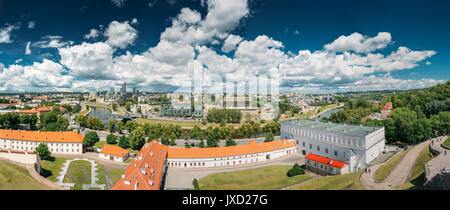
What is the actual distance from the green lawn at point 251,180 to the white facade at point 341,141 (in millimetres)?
7998

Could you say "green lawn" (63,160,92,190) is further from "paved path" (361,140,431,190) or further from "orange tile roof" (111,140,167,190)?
"paved path" (361,140,431,190)

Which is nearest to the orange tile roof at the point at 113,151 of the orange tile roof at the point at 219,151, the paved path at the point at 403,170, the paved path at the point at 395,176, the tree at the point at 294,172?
the orange tile roof at the point at 219,151

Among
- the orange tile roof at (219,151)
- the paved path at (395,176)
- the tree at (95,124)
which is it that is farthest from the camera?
the tree at (95,124)

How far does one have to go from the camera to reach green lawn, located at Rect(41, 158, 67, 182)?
80.9 ft

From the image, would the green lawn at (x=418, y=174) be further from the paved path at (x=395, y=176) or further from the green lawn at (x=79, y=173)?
the green lawn at (x=79, y=173)

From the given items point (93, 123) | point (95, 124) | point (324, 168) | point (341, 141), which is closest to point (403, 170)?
point (324, 168)

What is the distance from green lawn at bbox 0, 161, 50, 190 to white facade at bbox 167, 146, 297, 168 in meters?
13.6

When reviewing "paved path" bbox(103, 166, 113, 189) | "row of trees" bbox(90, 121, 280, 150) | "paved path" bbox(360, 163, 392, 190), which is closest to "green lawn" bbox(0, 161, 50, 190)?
"paved path" bbox(103, 166, 113, 189)

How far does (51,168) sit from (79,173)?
4.19 m

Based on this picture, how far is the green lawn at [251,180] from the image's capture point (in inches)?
886

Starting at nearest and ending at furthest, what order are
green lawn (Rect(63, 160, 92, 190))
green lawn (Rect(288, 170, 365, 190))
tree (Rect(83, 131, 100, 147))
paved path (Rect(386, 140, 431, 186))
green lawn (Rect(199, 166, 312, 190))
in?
green lawn (Rect(288, 170, 365, 190)) < paved path (Rect(386, 140, 431, 186)) < green lawn (Rect(199, 166, 312, 190)) < green lawn (Rect(63, 160, 92, 190)) < tree (Rect(83, 131, 100, 147))

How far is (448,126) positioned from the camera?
3638 cm

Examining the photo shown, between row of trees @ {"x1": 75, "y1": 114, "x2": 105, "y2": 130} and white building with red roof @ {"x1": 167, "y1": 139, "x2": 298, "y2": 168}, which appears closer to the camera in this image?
white building with red roof @ {"x1": 167, "y1": 139, "x2": 298, "y2": 168}
